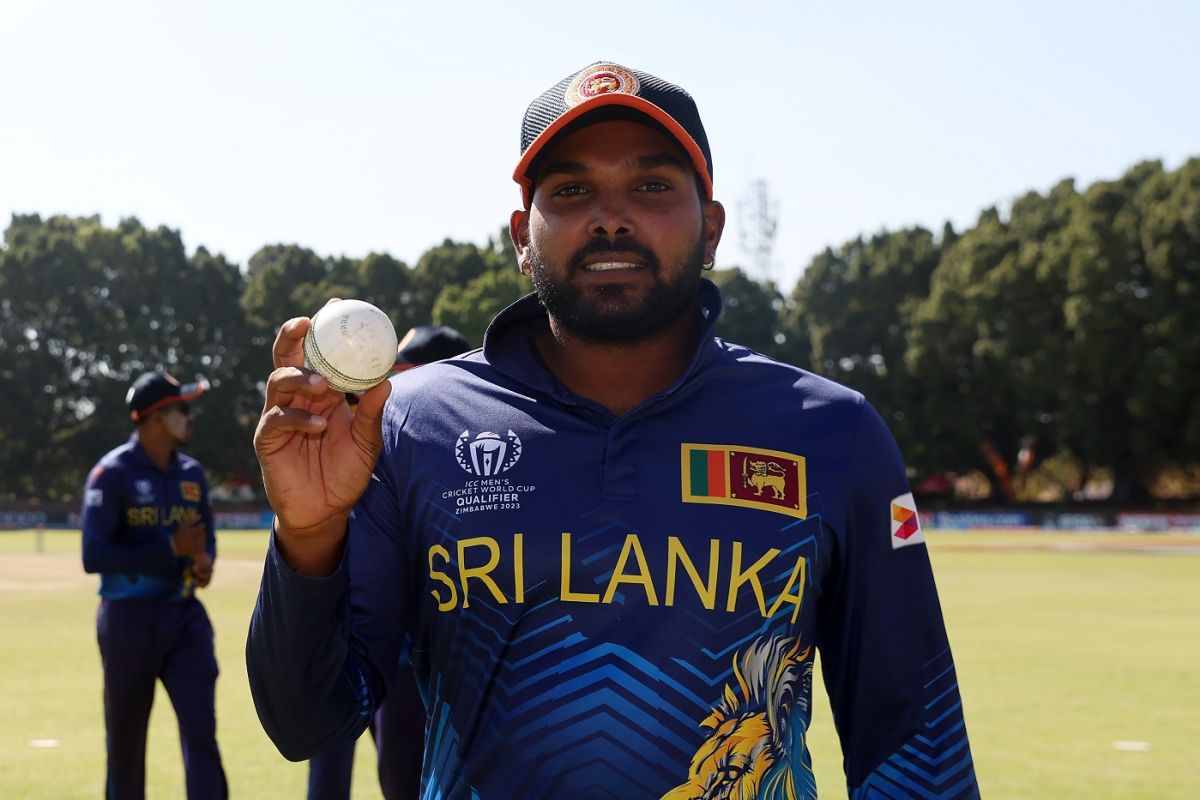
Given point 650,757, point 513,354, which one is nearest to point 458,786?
point 650,757

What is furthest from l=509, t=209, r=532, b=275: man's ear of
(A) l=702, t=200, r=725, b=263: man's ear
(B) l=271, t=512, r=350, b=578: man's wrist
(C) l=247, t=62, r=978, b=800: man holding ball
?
(B) l=271, t=512, r=350, b=578: man's wrist

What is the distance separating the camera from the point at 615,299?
2709 millimetres

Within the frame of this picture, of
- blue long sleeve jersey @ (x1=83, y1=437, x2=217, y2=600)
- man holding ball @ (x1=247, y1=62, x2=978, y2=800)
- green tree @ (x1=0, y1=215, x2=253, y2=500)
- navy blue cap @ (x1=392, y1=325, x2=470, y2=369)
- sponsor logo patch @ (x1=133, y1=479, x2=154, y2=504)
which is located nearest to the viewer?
man holding ball @ (x1=247, y1=62, x2=978, y2=800)

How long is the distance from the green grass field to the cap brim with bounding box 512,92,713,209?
6853mm

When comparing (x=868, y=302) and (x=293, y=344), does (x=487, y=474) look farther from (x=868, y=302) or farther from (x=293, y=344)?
(x=868, y=302)

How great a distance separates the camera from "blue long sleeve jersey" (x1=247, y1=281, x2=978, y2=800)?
2.47m

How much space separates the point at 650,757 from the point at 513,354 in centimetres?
94

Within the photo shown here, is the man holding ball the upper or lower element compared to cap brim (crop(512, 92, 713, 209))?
lower

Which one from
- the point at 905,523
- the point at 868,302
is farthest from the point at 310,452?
the point at 868,302

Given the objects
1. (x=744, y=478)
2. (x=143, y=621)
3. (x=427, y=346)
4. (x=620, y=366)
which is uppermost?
(x=427, y=346)

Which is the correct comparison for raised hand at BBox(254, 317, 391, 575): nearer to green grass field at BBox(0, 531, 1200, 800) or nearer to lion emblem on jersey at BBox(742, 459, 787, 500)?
lion emblem on jersey at BBox(742, 459, 787, 500)

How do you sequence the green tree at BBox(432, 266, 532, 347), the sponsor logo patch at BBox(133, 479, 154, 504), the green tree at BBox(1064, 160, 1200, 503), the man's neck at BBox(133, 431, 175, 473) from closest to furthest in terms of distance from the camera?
1. the sponsor logo patch at BBox(133, 479, 154, 504)
2. the man's neck at BBox(133, 431, 175, 473)
3. the green tree at BBox(1064, 160, 1200, 503)
4. the green tree at BBox(432, 266, 532, 347)

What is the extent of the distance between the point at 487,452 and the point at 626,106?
0.77 meters

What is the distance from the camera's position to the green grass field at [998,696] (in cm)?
929
